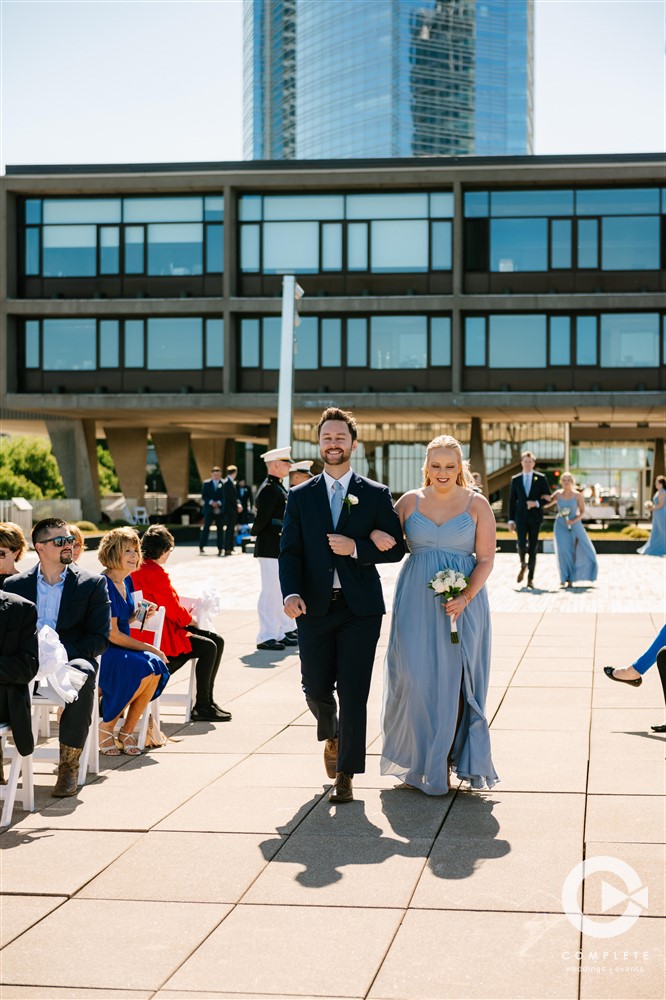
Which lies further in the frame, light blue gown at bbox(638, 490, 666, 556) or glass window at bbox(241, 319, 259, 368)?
glass window at bbox(241, 319, 259, 368)

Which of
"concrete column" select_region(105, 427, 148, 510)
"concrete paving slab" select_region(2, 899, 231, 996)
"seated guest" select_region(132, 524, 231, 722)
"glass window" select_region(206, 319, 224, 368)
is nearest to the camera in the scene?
"concrete paving slab" select_region(2, 899, 231, 996)

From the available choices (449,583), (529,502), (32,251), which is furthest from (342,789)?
(32,251)

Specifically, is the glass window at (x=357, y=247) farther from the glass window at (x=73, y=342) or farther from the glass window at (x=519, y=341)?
the glass window at (x=73, y=342)

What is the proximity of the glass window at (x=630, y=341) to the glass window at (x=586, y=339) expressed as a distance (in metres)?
0.31

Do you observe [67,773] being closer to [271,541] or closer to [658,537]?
[271,541]

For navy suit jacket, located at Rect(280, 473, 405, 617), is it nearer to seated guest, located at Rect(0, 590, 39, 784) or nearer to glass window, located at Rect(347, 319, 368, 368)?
seated guest, located at Rect(0, 590, 39, 784)

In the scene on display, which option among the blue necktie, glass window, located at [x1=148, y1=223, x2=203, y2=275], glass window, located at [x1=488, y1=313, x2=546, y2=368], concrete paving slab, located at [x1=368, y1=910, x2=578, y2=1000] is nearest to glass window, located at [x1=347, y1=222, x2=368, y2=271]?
glass window, located at [x1=488, y1=313, x2=546, y2=368]

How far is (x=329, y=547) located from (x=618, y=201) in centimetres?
3890

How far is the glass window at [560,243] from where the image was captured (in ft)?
142

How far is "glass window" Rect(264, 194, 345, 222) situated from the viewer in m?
44.1

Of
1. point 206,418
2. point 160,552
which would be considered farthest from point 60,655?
point 206,418

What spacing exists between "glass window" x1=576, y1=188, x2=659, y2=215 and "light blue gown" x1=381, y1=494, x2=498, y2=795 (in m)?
38.2

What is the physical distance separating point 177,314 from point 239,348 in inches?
102

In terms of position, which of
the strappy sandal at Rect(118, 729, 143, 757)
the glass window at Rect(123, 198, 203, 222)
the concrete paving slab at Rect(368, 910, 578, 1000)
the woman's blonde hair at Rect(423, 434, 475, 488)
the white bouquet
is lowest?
the strappy sandal at Rect(118, 729, 143, 757)
